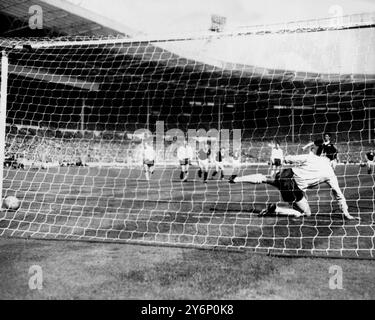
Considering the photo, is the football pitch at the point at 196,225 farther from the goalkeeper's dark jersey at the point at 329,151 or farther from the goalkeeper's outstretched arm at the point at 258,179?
the goalkeeper's dark jersey at the point at 329,151

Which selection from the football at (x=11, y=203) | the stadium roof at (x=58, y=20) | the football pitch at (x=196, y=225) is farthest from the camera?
the stadium roof at (x=58, y=20)

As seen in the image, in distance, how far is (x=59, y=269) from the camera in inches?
147

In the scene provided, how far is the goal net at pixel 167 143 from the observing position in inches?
221

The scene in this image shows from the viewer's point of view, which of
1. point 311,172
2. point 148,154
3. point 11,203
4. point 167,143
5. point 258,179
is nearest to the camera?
point 311,172

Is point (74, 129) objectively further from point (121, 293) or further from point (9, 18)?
point (121, 293)

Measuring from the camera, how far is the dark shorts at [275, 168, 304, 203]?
6.70 m

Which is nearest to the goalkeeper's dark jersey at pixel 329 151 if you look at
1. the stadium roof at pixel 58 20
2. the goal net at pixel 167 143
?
the goal net at pixel 167 143

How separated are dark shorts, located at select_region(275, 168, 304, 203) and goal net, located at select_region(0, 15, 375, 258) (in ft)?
1.27

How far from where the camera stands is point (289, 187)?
6711mm

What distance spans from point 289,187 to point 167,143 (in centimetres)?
2748

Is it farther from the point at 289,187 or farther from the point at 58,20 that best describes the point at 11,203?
the point at 58,20

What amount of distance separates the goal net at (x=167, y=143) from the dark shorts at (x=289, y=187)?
0.39 meters

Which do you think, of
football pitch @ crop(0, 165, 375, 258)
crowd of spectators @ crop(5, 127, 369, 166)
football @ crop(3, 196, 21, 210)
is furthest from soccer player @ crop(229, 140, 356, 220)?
crowd of spectators @ crop(5, 127, 369, 166)

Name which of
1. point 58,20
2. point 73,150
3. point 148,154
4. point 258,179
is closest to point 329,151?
point 258,179
